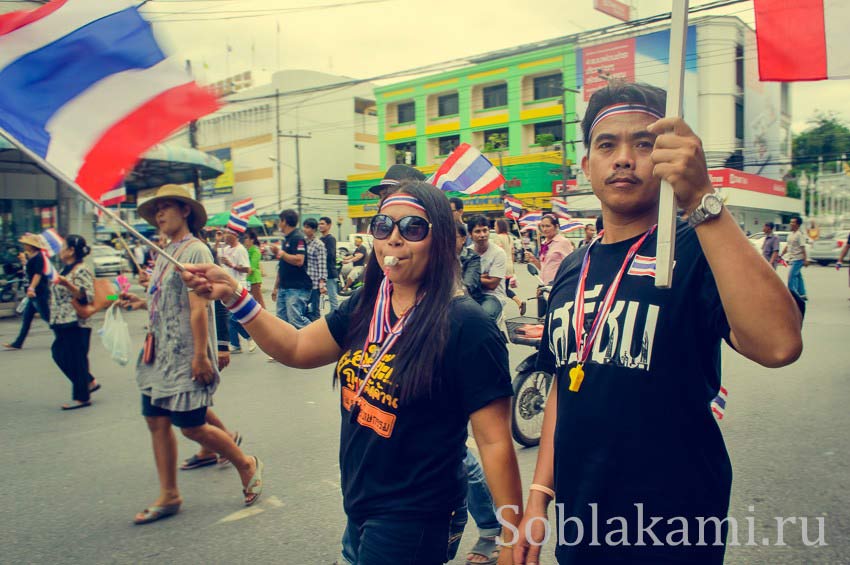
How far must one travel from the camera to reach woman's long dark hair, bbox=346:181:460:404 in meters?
2.06

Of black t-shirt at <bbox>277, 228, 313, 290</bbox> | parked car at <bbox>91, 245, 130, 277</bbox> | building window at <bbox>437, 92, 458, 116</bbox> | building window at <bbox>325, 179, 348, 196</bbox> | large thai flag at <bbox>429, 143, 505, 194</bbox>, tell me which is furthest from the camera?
building window at <bbox>325, 179, 348, 196</bbox>

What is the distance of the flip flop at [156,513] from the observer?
3.96 meters

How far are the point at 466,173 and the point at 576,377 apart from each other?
6715 millimetres

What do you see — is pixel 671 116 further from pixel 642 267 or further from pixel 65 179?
pixel 65 179

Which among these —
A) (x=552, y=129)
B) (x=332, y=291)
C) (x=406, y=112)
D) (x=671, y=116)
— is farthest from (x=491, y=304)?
(x=406, y=112)

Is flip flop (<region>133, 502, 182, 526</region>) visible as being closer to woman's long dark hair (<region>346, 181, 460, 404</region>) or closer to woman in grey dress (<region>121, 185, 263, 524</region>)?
woman in grey dress (<region>121, 185, 263, 524</region>)

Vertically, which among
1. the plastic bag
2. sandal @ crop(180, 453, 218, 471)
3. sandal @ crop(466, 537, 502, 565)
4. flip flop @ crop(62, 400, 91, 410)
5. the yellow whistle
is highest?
the yellow whistle

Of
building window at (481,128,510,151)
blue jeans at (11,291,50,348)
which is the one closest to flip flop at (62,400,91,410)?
blue jeans at (11,291,50,348)

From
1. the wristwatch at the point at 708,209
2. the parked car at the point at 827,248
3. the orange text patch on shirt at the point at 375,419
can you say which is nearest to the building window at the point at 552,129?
the parked car at the point at 827,248

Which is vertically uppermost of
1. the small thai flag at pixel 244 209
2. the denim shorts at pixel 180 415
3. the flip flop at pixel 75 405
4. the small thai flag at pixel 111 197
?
the small thai flag at pixel 244 209

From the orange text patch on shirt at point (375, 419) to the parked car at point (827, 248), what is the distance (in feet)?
96.0

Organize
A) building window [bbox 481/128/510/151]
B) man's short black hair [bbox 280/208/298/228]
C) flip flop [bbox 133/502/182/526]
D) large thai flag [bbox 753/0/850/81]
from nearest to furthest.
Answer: large thai flag [bbox 753/0/850/81] → flip flop [bbox 133/502/182/526] → man's short black hair [bbox 280/208/298/228] → building window [bbox 481/128/510/151]

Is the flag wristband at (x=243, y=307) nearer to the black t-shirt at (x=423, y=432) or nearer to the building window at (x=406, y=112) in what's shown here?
the black t-shirt at (x=423, y=432)

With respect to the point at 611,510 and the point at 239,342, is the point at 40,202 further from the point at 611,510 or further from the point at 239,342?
the point at 611,510
